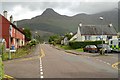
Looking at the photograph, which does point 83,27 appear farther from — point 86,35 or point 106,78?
point 106,78

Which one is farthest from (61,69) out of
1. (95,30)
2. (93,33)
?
(95,30)

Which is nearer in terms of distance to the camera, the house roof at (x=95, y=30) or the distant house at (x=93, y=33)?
the distant house at (x=93, y=33)

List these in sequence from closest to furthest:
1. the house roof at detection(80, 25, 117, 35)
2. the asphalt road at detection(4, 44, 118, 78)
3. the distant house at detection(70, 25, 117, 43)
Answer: the asphalt road at detection(4, 44, 118, 78) < the distant house at detection(70, 25, 117, 43) < the house roof at detection(80, 25, 117, 35)

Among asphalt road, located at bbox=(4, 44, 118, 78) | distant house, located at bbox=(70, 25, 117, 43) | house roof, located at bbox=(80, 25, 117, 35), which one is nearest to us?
asphalt road, located at bbox=(4, 44, 118, 78)

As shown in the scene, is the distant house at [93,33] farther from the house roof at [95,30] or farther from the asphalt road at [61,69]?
the asphalt road at [61,69]

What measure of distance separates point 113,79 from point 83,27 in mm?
80969

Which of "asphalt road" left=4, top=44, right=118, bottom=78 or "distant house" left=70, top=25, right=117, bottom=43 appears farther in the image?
"distant house" left=70, top=25, right=117, bottom=43

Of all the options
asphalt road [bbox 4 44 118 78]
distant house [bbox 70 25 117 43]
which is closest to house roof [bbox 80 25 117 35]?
distant house [bbox 70 25 117 43]

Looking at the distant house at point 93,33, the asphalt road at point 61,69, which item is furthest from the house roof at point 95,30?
the asphalt road at point 61,69

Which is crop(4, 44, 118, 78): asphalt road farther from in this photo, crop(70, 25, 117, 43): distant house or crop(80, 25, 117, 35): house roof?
crop(80, 25, 117, 35): house roof

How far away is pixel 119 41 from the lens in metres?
50.9

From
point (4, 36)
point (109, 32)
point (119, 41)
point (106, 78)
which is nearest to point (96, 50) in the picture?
point (119, 41)

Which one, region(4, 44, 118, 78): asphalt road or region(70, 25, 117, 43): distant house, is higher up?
region(70, 25, 117, 43): distant house

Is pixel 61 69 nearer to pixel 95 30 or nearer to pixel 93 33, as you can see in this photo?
pixel 93 33
